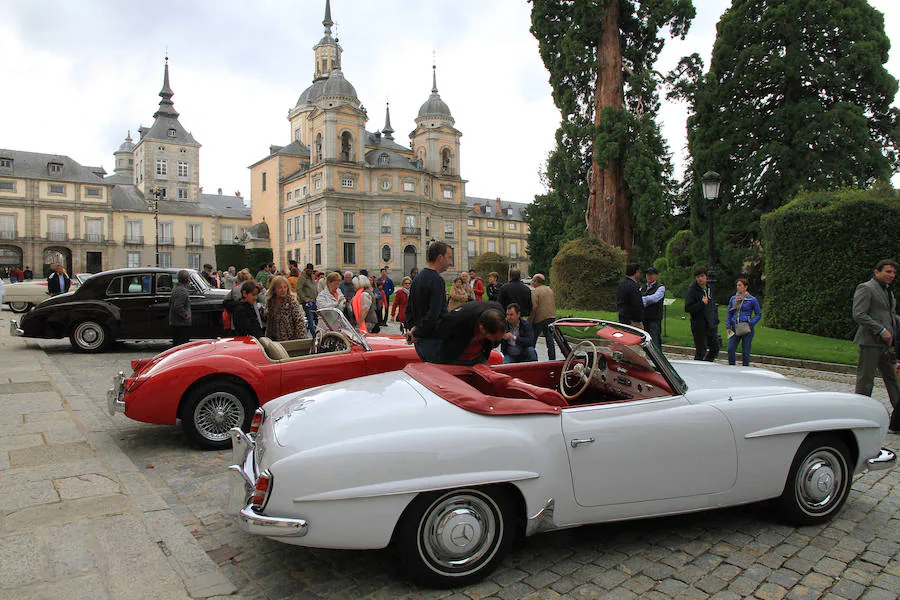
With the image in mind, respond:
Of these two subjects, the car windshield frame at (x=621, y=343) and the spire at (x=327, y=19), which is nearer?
the car windshield frame at (x=621, y=343)

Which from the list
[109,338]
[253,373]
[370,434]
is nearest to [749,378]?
[370,434]

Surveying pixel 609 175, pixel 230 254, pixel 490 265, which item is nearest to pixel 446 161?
pixel 230 254

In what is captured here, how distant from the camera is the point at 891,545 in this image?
357 centimetres

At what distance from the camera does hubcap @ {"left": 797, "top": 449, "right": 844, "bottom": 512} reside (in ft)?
12.4

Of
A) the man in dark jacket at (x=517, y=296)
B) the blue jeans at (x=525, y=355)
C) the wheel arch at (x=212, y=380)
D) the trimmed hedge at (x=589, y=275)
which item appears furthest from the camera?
the trimmed hedge at (x=589, y=275)

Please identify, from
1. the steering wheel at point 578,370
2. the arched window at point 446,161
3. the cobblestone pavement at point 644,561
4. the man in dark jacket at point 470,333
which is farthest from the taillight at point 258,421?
the arched window at point 446,161

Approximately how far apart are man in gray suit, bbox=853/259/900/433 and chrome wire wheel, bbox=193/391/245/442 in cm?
645

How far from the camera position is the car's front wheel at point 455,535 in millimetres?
2924

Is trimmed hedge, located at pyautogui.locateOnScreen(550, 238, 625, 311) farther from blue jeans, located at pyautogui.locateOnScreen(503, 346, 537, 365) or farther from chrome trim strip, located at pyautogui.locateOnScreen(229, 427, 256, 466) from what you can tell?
chrome trim strip, located at pyautogui.locateOnScreen(229, 427, 256, 466)

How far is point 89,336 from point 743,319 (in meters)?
12.4

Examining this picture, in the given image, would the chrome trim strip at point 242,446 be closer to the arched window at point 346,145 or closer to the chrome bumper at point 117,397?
the chrome bumper at point 117,397

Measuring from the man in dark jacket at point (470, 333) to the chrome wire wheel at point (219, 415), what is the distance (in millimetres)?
2452

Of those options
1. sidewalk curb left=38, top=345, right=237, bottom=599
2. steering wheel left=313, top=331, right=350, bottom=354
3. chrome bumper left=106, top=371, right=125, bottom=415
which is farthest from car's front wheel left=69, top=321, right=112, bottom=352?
steering wheel left=313, top=331, right=350, bottom=354

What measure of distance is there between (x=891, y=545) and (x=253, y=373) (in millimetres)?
5035
